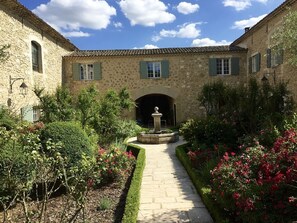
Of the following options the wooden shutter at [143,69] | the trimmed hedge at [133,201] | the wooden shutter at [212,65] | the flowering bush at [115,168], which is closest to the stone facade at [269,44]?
the wooden shutter at [212,65]

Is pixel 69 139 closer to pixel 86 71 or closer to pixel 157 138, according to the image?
pixel 157 138

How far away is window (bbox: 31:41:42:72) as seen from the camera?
1361 cm

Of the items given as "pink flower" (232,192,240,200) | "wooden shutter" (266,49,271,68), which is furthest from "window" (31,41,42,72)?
"pink flower" (232,192,240,200)

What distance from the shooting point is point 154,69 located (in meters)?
18.0

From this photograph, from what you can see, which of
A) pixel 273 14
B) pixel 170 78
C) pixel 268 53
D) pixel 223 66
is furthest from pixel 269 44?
pixel 170 78

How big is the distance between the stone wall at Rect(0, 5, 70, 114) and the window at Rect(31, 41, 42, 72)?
0.19 meters

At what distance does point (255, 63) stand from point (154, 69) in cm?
604

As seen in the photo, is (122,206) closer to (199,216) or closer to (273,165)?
(199,216)

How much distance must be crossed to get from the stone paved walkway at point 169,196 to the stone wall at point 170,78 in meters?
9.65

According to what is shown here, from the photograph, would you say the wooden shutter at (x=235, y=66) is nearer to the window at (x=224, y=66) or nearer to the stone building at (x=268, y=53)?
the window at (x=224, y=66)

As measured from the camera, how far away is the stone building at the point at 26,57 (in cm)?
1069

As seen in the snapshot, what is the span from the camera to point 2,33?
34.1 feet

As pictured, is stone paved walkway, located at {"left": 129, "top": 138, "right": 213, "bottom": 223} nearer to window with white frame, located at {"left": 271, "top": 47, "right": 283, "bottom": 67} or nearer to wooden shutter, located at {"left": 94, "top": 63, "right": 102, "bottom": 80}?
window with white frame, located at {"left": 271, "top": 47, "right": 283, "bottom": 67}

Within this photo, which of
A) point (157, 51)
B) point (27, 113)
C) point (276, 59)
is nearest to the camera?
point (27, 113)
